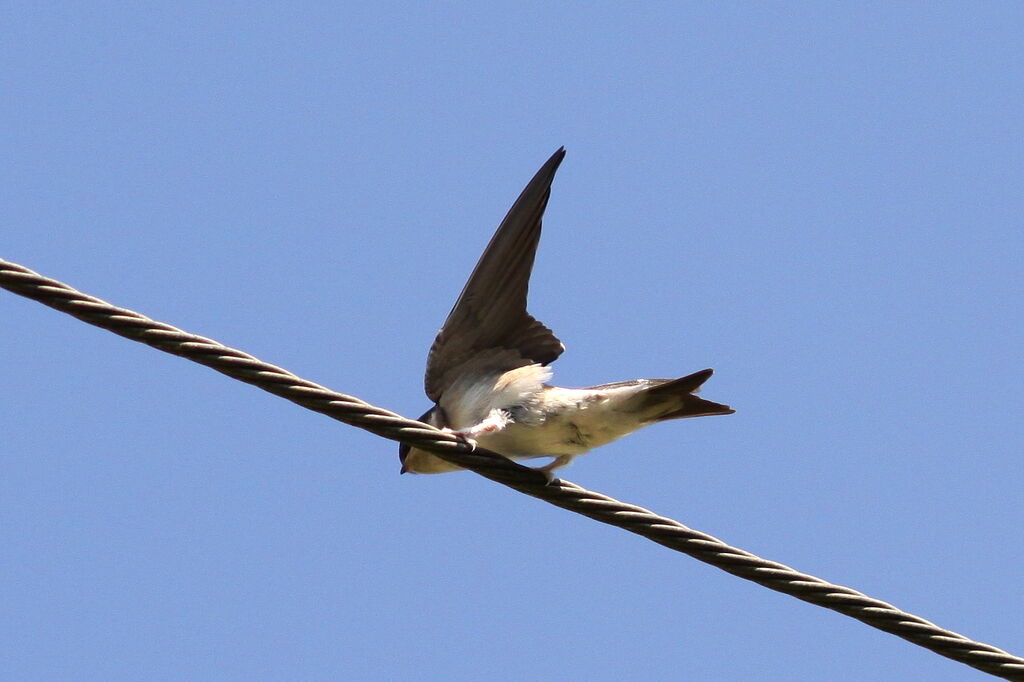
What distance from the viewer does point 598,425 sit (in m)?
5.74

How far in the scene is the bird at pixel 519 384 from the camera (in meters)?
5.64

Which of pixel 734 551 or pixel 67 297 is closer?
pixel 67 297

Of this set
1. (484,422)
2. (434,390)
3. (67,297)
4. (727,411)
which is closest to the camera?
(67,297)

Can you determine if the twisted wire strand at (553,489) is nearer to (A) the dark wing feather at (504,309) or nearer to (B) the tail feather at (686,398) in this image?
(B) the tail feather at (686,398)

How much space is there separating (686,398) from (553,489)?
103 cm

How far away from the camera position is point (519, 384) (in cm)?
599

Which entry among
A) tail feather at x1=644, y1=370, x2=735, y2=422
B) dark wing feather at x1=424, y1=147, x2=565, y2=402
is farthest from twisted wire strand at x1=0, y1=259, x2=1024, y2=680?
dark wing feather at x1=424, y1=147, x2=565, y2=402

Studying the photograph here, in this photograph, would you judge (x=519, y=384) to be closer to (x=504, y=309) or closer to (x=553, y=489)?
(x=504, y=309)

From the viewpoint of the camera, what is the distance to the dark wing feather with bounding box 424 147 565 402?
590 centimetres

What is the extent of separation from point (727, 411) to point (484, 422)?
103cm

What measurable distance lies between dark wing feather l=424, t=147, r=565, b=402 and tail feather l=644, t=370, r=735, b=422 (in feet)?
2.61

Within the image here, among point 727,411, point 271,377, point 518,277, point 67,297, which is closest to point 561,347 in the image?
point 518,277

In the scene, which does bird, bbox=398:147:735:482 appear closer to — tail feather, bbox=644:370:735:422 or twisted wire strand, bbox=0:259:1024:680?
tail feather, bbox=644:370:735:422

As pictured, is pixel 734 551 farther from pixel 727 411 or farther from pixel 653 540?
pixel 727 411
